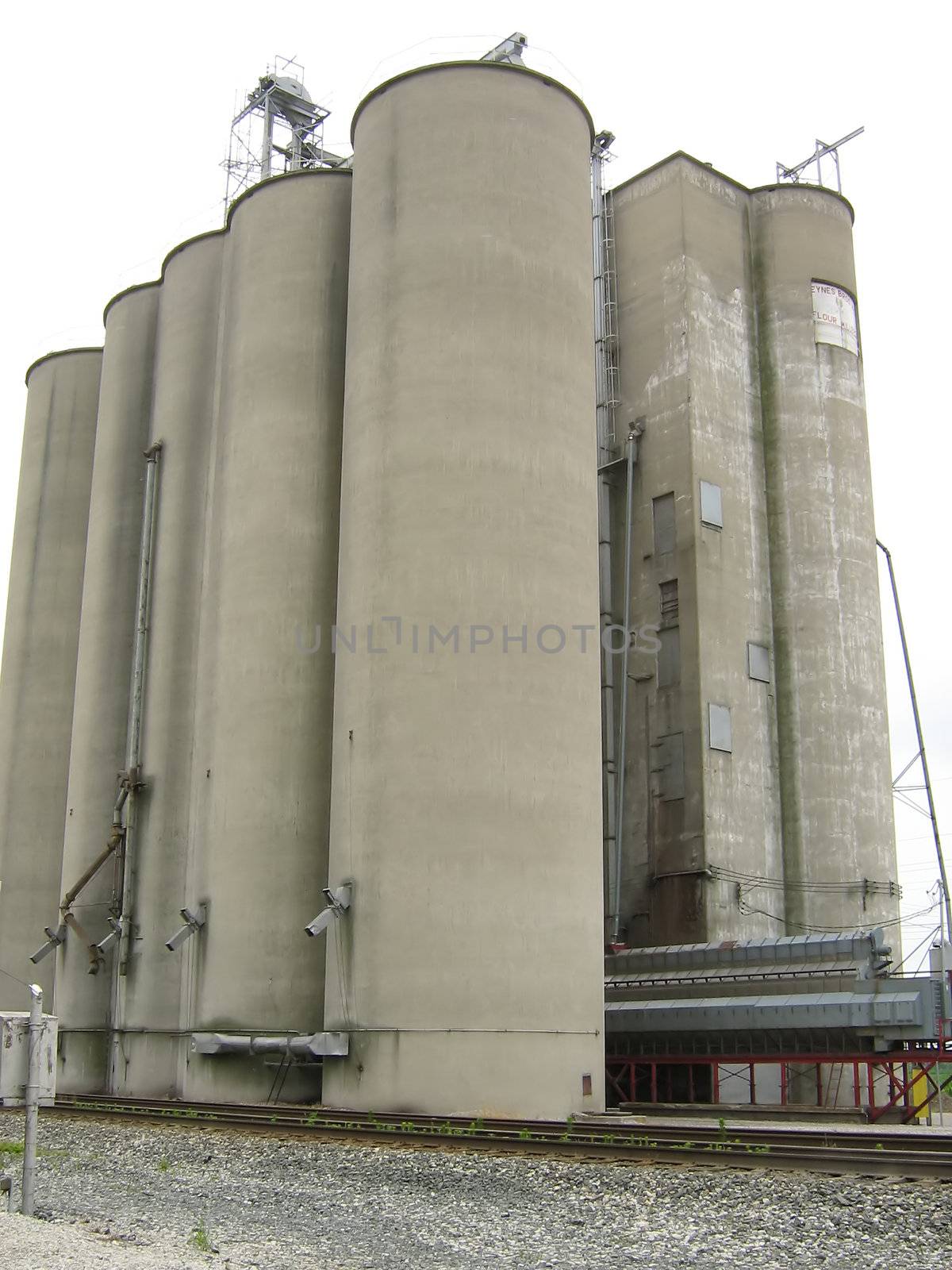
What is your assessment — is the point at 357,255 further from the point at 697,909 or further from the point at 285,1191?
the point at 285,1191

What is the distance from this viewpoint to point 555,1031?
25.5 metres

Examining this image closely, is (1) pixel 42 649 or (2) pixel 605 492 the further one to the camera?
(1) pixel 42 649

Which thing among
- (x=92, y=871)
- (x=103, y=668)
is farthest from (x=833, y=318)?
(x=92, y=871)

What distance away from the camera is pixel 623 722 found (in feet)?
121

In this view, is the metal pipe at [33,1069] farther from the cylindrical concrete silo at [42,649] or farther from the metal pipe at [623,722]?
the cylindrical concrete silo at [42,649]

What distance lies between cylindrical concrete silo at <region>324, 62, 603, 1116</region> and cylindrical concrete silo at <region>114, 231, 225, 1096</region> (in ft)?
26.4

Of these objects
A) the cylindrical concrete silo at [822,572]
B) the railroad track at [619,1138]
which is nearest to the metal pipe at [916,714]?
the cylindrical concrete silo at [822,572]

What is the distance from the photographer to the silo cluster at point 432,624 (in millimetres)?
26297

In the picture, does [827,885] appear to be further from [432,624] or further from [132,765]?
[132,765]

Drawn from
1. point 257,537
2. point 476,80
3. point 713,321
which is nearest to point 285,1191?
point 257,537

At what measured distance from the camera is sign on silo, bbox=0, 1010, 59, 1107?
1275 cm

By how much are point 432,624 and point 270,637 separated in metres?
6.07

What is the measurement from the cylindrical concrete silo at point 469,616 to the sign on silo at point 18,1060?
503 inches

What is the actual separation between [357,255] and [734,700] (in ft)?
50.1
